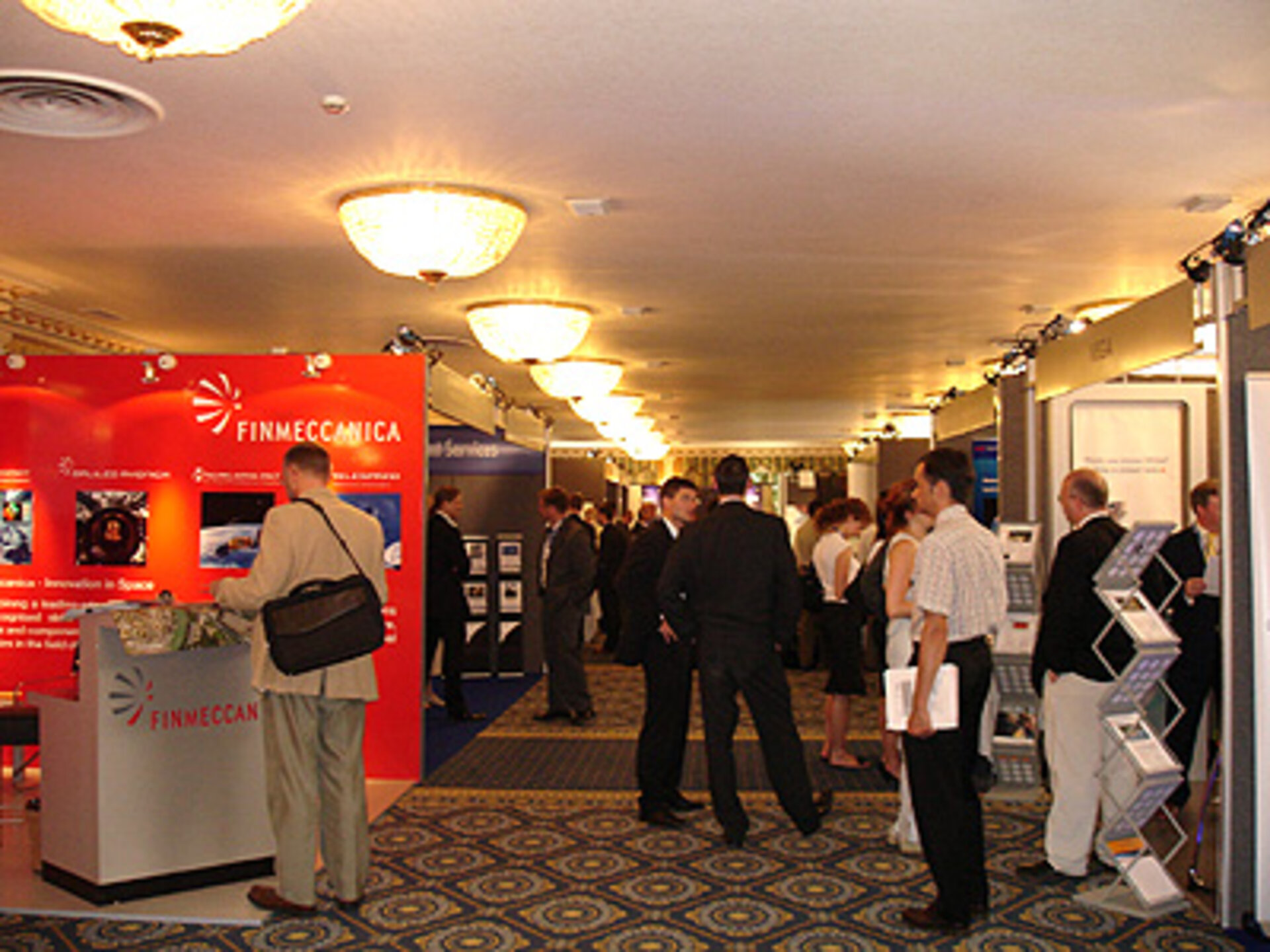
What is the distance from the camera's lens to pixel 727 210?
555 centimetres

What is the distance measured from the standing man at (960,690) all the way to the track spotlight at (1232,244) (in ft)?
4.08

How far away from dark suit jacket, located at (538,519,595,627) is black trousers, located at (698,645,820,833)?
3.14 m

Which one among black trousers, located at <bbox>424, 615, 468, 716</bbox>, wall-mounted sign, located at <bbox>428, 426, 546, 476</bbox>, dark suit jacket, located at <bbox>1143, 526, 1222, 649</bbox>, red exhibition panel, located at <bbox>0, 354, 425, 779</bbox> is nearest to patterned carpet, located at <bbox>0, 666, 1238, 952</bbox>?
dark suit jacket, located at <bbox>1143, 526, 1222, 649</bbox>

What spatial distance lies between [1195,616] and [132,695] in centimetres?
460

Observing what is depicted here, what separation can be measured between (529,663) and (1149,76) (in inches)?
304

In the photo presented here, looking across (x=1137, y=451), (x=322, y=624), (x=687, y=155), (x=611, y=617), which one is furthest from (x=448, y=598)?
(x=611, y=617)

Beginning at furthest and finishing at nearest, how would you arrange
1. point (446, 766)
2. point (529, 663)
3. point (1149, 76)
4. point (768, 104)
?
point (529, 663) < point (446, 766) < point (768, 104) < point (1149, 76)

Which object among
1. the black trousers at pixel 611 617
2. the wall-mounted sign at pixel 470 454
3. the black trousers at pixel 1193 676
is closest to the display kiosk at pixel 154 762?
the black trousers at pixel 1193 676

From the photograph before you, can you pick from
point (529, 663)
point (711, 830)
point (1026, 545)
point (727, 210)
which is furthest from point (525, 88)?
point (529, 663)

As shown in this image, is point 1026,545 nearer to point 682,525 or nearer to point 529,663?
point 682,525

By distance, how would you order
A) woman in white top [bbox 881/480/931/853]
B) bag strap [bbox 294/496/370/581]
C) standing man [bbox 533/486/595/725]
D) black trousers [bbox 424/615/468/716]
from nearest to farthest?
1. bag strap [bbox 294/496/370/581]
2. woman in white top [bbox 881/480/931/853]
3. black trousers [bbox 424/615/468/716]
4. standing man [bbox 533/486/595/725]

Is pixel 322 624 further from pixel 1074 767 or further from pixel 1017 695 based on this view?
pixel 1017 695

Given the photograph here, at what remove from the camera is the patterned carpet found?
4.00 m

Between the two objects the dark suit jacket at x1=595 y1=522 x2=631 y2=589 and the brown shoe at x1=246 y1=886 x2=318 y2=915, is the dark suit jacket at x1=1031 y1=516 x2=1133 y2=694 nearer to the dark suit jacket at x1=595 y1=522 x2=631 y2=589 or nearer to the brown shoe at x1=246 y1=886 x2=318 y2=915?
the brown shoe at x1=246 y1=886 x2=318 y2=915
